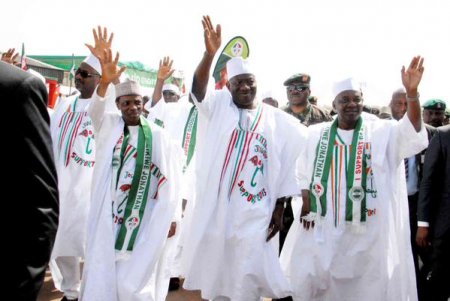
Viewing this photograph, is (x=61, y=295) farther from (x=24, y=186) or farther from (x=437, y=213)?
(x=24, y=186)

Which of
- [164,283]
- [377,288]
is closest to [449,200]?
[377,288]

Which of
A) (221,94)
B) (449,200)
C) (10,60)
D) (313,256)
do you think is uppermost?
(10,60)

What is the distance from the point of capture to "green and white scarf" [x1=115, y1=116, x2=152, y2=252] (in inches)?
183

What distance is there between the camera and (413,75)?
452 centimetres

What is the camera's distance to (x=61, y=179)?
574cm

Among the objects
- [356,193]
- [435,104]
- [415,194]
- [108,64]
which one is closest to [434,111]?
[435,104]

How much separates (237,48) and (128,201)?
272cm

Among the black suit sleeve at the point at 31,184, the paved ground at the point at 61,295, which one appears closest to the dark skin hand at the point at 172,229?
the paved ground at the point at 61,295

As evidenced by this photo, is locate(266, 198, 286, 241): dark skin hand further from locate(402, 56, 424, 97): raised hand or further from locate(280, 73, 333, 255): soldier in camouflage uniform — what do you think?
locate(280, 73, 333, 255): soldier in camouflage uniform

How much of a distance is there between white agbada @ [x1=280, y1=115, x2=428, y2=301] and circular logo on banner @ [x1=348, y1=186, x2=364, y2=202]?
58 millimetres

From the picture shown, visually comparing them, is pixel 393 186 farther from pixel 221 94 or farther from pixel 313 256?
pixel 221 94

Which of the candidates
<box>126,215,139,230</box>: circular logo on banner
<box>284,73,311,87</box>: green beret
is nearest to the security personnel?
<box>284,73,311,87</box>: green beret

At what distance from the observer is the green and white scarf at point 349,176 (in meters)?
4.89

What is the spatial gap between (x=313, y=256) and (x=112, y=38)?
9.20ft
